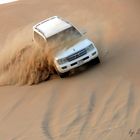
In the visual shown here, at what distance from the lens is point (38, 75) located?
68.3 ft

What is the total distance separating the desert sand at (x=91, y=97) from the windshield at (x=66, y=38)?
1178 mm

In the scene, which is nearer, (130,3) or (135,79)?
(135,79)

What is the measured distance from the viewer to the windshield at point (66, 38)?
68.4ft

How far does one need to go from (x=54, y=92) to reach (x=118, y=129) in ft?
13.8

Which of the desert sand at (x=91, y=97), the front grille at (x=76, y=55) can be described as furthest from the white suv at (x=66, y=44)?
the desert sand at (x=91, y=97)

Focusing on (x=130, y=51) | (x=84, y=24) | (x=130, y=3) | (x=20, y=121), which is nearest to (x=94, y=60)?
(x=130, y=51)

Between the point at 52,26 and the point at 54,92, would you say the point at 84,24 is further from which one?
the point at 54,92

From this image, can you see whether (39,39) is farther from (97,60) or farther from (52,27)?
(97,60)

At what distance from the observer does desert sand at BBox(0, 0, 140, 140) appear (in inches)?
651

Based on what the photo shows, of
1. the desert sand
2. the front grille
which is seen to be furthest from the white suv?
the desert sand

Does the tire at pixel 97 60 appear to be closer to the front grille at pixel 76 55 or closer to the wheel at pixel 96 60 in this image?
the wheel at pixel 96 60

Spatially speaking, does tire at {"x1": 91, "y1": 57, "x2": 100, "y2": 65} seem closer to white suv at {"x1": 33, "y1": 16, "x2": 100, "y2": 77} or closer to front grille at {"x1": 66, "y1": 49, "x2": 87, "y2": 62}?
white suv at {"x1": 33, "y1": 16, "x2": 100, "y2": 77}

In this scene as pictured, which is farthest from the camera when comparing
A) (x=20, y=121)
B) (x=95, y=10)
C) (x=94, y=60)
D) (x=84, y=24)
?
(x=95, y=10)

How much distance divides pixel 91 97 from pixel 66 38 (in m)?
3.31
